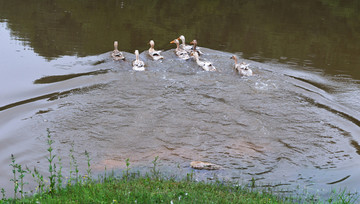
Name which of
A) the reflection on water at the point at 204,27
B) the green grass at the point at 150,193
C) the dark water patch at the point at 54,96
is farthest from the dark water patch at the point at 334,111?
the dark water patch at the point at 54,96

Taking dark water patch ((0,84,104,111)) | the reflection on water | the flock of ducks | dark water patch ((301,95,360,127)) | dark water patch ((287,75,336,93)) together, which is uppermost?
the reflection on water

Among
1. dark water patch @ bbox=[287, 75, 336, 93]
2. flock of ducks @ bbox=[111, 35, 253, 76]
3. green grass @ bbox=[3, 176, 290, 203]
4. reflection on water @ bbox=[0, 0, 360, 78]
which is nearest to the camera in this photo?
green grass @ bbox=[3, 176, 290, 203]

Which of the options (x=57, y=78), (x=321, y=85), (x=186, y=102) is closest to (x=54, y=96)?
(x=57, y=78)

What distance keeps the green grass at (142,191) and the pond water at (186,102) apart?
69 cm

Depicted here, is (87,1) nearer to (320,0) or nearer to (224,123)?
(320,0)

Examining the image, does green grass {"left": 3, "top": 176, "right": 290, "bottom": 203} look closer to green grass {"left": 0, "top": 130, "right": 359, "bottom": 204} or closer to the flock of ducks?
green grass {"left": 0, "top": 130, "right": 359, "bottom": 204}

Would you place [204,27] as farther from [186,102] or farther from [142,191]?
[142,191]

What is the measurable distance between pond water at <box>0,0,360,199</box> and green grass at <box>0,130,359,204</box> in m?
0.69

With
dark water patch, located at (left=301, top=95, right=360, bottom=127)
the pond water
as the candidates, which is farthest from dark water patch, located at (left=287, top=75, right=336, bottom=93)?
dark water patch, located at (left=301, top=95, right=360, bottom=127)

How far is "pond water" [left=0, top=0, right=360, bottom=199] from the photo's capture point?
9.84 metres

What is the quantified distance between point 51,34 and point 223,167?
13.7 m

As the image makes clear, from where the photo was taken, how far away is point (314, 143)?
35.3ft

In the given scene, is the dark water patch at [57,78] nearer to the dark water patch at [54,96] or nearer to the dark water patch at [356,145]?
the dark water patch at [54,96]

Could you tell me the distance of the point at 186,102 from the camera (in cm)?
1287
